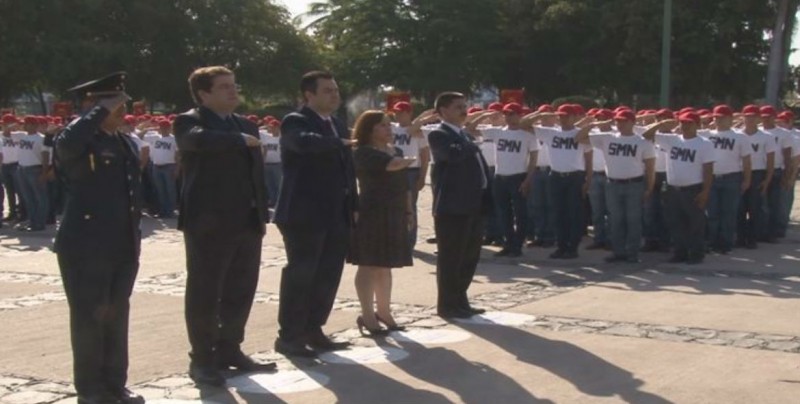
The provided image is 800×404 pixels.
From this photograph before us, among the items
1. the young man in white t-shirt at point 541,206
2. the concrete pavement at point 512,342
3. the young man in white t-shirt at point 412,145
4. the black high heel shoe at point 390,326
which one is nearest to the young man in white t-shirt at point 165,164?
the young man in white t-shirt at point 412,145

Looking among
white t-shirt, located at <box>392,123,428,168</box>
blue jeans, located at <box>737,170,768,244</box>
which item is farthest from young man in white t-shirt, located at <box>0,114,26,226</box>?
blue jeans, located at <box>737,170,768,244</box>

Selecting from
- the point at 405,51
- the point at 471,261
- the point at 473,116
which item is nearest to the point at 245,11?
the point at 405,51

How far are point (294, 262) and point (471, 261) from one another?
224 cm

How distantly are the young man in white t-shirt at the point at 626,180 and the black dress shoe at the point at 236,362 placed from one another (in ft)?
21.8

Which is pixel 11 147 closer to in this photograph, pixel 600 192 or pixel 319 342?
pixel 600 192

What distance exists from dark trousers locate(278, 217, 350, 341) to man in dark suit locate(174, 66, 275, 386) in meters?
0.62

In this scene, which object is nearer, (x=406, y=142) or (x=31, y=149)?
(x=406, y=142)

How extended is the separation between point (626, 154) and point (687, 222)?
A: 103 cm

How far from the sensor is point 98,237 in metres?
6.57

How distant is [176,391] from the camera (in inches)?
287

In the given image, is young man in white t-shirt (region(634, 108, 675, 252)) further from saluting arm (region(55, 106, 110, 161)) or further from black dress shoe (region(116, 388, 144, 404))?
saluting arm (region(55, 106, 110, 161))

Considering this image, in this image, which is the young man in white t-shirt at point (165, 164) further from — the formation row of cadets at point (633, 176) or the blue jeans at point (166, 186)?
the formation row of cadets at point (633, 176)

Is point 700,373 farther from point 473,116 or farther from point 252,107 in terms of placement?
point 252,107

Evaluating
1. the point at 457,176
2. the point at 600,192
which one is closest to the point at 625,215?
the point at 600,192
